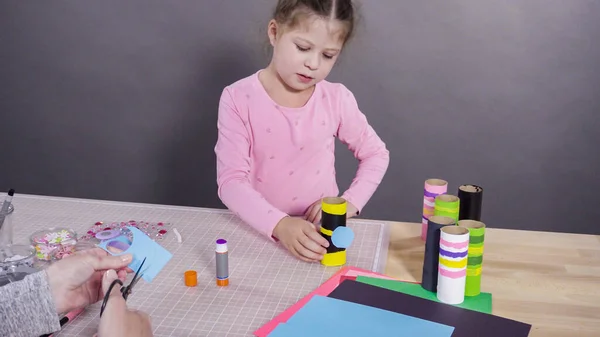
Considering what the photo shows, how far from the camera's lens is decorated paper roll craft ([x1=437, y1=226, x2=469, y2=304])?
1.11 metres

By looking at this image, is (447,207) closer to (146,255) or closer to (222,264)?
(222,264)

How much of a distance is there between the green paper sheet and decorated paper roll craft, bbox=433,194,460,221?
0.17 m

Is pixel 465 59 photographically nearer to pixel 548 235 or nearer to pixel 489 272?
pixel 548 235

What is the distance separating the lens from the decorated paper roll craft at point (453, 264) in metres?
1.11

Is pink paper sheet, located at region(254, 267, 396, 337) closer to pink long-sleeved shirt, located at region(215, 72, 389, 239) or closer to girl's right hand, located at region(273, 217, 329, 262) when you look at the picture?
girl's right hand, located at region(273, 217, 329, 262)

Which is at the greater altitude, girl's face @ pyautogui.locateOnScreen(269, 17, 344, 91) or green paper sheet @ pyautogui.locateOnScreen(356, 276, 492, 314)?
girl's face @ pyautogui.locateOnScreen(269, 17, 344, 91)

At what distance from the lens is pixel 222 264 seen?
46.9 inches

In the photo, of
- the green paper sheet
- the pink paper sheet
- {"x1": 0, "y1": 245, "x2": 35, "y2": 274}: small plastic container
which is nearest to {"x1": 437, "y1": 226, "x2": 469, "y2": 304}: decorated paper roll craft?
the green paper sheet

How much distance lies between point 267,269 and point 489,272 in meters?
0.45

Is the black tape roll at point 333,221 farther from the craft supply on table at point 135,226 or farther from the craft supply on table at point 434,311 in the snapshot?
the craft supply on table at point 135,226

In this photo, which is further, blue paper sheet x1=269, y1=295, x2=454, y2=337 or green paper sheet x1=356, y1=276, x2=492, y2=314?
green paper sheet x1=356, y1=276, x2=492, y2=314

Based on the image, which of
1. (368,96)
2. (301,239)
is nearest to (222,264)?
(301,239)

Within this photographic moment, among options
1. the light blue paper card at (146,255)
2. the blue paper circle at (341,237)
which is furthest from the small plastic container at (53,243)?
the blue paper circle at (341,237)

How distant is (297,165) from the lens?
5.65 feet
